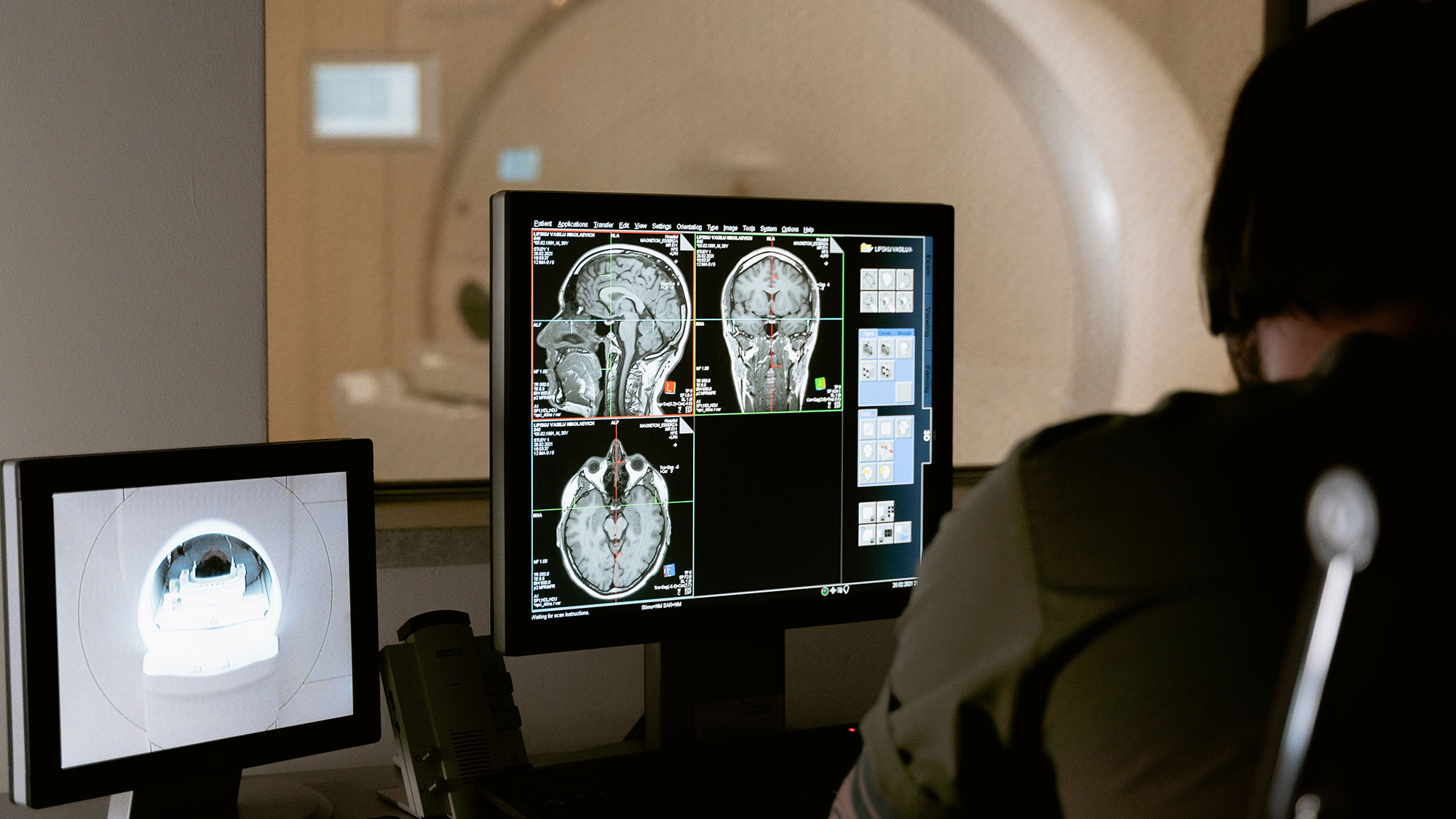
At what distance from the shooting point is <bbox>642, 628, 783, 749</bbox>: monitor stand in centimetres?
138

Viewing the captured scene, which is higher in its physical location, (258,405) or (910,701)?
(258,405)

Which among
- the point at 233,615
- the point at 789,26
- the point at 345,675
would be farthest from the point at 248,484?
the point at 789,26

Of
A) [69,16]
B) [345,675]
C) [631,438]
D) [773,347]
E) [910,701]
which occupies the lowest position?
[345,675]

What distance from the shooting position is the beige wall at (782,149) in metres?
1.49

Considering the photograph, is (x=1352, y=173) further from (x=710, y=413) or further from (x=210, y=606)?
(x=210, y=606)

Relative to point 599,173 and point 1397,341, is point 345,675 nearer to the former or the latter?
point 599,173

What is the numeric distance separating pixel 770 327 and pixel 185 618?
676mm

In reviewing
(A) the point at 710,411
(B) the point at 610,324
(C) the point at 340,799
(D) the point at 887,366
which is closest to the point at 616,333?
(B) the point at 610,324

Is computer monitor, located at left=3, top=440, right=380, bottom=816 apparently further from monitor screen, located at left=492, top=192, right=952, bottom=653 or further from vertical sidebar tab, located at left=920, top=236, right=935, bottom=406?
vertical sidebar tab, located at left=920, top=236, right=935, bottom=406

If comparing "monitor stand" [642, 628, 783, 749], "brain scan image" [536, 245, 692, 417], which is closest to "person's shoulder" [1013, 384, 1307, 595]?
"brain scan image" [536, 245, 692, 417]

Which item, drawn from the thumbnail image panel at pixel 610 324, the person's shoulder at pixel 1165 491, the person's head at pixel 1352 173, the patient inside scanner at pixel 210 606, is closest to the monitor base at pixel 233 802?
the patient inside scanner at pixel 210 606

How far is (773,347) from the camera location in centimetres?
135

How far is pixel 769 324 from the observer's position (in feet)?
4.41

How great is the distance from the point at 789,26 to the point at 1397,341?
1236 mm
